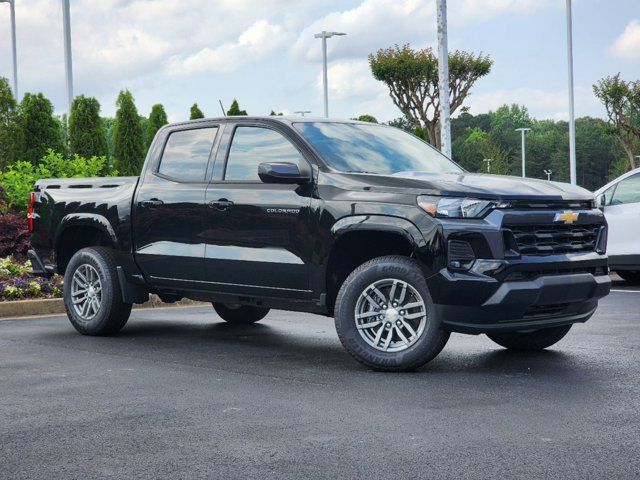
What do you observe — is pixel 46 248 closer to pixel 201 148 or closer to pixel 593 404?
pixel 201 148

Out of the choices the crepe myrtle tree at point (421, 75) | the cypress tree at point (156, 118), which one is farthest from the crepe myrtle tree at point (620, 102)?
the cypress tree at point (156, 118)

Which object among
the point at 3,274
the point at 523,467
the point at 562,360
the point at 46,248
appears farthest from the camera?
the point at 3,274

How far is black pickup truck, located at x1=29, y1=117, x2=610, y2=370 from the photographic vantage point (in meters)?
7.12

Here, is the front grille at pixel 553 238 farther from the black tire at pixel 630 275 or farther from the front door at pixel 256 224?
the black tire at pixel 630 275

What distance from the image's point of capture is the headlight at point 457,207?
7.08 m

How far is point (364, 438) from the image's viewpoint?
5.44 m

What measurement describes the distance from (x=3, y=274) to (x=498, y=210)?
27.8ft

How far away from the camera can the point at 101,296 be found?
9.66 metres

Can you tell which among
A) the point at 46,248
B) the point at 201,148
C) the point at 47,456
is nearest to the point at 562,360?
the point at 201,148

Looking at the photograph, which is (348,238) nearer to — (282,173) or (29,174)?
(282,173)

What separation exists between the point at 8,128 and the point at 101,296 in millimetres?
17462

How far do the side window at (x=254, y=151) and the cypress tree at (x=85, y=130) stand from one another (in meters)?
15.4

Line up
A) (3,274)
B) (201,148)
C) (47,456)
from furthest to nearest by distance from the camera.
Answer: (3,274) < (201,148) < (47,456)

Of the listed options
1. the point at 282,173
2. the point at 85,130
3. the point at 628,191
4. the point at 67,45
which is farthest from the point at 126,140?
the point at 282,173
